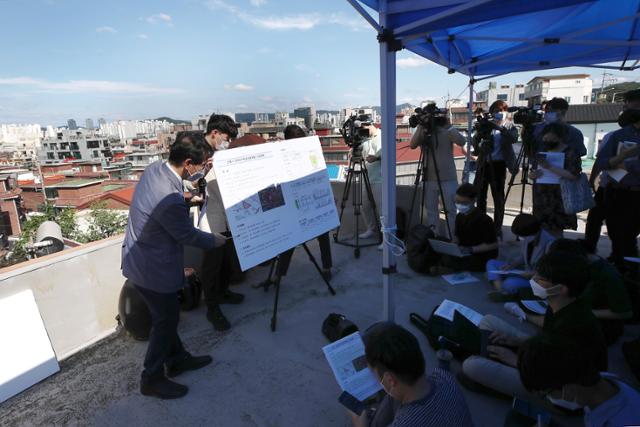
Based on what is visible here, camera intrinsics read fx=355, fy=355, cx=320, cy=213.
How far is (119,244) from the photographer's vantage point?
2.91 m

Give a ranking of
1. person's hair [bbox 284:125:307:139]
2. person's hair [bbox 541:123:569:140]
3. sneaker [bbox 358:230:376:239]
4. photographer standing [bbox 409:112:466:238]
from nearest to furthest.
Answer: person's hair [bbox 541:123:569:140], person's hair [bbox 284:125:307:139], photographer standing [bbox 409:112:466:238], sneaker [bbox 358:230:376:239]

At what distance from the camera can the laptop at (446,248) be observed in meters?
3.40

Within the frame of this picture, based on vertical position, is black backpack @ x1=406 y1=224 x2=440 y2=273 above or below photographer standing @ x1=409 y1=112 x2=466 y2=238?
below

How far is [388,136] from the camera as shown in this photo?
202cm

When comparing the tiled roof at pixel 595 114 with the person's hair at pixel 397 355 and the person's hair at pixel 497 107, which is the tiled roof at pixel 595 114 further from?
the person's hair at pixel 397 355

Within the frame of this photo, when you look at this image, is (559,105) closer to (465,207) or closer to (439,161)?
(439,161)

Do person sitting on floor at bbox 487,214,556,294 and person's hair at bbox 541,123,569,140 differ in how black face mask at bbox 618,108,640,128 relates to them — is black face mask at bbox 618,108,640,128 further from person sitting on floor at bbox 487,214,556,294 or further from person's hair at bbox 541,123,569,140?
person sitting on floor at bbox 487,214,556,294

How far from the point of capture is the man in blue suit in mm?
1968

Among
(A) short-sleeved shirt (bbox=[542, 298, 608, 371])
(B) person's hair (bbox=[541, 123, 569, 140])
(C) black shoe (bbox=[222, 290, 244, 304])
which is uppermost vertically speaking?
(B) person's hair (bbox=[541, 123, 569, 140])

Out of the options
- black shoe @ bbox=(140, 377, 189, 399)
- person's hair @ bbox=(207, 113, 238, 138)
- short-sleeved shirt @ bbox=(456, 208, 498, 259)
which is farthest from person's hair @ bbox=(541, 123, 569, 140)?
black shoe @ bbox=(140, 377, 189, 399)

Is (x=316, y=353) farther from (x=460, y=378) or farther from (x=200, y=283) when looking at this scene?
(x=200, y=283)

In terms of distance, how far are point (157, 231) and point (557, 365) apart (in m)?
1.94

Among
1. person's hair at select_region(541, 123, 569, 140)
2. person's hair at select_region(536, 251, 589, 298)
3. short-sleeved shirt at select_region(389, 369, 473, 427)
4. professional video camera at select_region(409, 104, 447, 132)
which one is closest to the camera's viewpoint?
short-sleeved shirt at select_region(389, 369, 473, 427)

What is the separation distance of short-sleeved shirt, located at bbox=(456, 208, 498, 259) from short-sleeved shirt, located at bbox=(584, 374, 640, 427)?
2.34 meters
